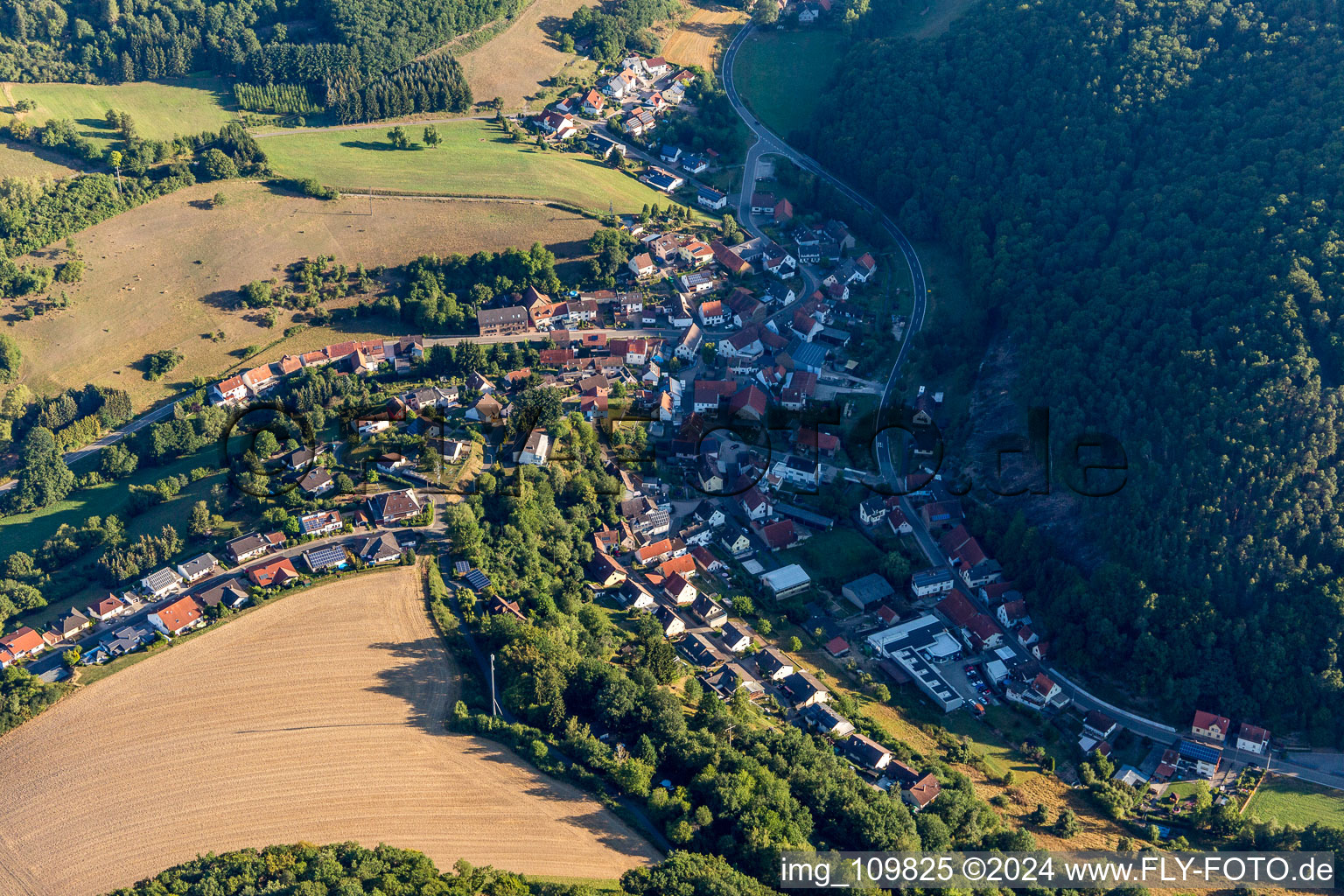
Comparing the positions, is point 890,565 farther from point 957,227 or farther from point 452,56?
point 452,56

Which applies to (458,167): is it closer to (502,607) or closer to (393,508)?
(393,508)

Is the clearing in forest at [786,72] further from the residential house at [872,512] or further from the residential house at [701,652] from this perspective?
the residential house at [701,652]

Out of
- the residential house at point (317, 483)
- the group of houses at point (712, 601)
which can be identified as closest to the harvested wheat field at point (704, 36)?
the group of houses at point (712, 601)

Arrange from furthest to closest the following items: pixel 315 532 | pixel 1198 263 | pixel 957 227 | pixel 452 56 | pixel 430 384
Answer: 1. pixel 452 56
2. pixel 957 227
3. pixel 430 384
4. pixel 1198 263
5. pixel 315 532

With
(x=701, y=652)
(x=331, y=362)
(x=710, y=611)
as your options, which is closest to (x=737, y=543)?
(x=710, y=611)

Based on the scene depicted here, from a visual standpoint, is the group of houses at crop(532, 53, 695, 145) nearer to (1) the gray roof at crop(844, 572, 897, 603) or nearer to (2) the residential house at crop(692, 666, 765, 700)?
(1) the gray roof at crop(844, 572, 897, 603)

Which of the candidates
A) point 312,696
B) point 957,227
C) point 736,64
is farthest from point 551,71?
point 312,696
